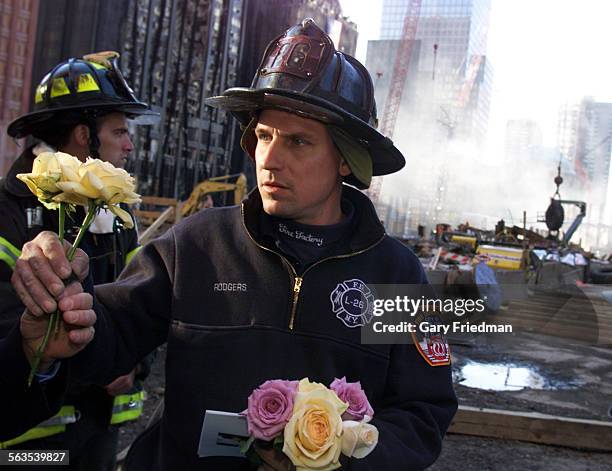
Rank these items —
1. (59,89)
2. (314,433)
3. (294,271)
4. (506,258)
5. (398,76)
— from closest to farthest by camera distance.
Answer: (314,433) → (294,271) → (59,89) → (506,258) → (398,76)

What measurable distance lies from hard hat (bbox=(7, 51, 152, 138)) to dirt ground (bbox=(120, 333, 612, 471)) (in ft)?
6.64

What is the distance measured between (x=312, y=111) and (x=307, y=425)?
1.11m

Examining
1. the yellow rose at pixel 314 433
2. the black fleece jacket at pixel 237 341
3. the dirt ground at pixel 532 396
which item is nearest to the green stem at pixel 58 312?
the black fleece jacket at pixel 237 341

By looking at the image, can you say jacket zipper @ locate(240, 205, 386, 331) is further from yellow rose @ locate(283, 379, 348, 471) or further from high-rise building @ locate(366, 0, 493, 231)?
high-rise building @ locate(366, 0, 493, 231)

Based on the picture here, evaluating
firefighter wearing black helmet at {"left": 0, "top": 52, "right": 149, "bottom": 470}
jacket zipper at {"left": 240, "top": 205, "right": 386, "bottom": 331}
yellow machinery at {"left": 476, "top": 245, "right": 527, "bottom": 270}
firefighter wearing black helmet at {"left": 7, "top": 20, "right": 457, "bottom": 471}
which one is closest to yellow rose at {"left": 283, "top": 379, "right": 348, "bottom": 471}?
firefighter wearing black helmet at {"left": 7, "top": 20, "right": 457, "bottom": 471}

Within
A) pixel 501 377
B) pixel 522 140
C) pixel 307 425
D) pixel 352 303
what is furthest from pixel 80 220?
pixel 522 140

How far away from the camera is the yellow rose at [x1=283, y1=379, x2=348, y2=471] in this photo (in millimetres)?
1423

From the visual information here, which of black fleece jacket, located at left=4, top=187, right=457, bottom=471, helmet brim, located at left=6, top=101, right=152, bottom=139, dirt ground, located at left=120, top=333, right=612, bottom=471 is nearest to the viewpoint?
black fleece jacket, located at left=4, top=187, right=457, bottom=471

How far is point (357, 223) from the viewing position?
2.35 m

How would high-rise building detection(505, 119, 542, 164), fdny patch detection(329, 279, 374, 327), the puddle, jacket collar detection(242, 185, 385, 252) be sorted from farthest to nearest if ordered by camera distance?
high-rise building detection(505, 119, 542, 164)
the puddle
jacket collar detection(242, 185, 385, 252)
fdny patch detection(329, 279, 374, 327)

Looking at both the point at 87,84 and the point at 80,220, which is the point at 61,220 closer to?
the point at 80,220

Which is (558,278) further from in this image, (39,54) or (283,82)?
(39,54)

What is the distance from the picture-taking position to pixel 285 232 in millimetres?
2225

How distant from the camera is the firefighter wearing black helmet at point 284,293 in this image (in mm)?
1955
